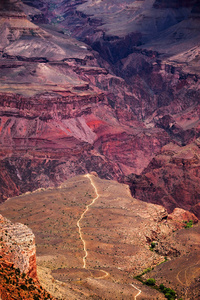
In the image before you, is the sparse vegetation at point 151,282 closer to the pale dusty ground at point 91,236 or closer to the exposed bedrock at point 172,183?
the pale dusty ground at point 91,236

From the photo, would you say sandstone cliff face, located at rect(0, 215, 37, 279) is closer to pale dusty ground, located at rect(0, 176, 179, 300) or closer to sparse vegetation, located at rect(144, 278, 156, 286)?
pale dusty ground, located at rect(0, 176, 179, 300)

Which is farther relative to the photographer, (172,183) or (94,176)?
(172,183)

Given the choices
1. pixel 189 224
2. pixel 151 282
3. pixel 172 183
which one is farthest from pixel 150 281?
pixel 172 183

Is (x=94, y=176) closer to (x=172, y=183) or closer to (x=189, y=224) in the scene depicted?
(x=172, y=183)

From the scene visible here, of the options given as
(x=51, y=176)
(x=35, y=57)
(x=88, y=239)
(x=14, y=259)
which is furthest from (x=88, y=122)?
(x=14, y=259)

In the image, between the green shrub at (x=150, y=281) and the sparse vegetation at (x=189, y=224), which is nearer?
the green shrub at (x=150, y=281)

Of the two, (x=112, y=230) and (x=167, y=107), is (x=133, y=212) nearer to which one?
(x=112, y=230)

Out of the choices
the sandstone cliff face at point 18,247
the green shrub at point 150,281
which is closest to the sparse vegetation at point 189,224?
the green shrub at point 150,281

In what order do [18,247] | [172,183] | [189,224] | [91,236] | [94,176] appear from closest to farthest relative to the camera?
[18,247] → [91,236] → [189,224] → [94,176] → [172,183]

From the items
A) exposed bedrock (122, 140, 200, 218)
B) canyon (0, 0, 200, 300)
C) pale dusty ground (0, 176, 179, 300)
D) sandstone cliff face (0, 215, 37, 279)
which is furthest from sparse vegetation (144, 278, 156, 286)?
exposed bedrock (122, 140, 200, 218)
